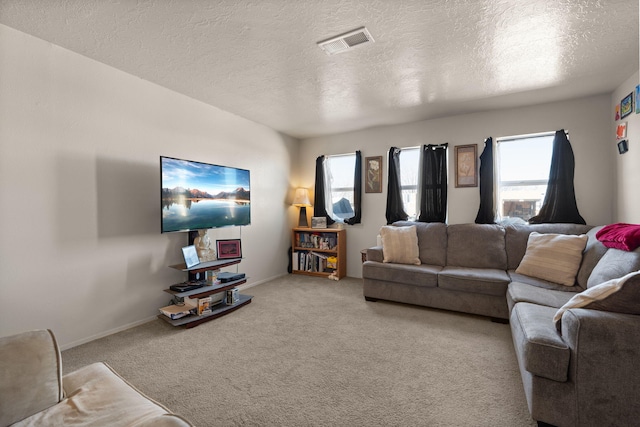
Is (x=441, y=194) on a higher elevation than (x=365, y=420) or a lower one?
higher

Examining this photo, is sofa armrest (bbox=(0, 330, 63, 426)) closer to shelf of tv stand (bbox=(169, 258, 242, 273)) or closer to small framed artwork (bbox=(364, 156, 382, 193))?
shelf of tv stand (bbox=(169, 258, 242, 273))

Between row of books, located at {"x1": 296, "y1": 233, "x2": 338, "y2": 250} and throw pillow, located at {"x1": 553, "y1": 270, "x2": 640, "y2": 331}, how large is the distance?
132 inches

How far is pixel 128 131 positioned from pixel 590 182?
5.11 meters

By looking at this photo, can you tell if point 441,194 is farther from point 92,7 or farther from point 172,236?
point 92,7

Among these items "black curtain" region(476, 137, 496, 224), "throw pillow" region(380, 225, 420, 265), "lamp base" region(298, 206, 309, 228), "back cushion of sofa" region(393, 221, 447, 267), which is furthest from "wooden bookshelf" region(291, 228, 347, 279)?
"black curtain" region(476, 137, 496, 224)

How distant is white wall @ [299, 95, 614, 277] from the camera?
3250 millimetres

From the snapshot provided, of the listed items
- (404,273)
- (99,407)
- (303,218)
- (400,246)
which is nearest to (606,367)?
(404,273)

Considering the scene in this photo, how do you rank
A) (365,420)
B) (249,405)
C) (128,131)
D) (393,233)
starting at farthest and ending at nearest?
(393,233) → (128,131) → (249,405) → (365,420)

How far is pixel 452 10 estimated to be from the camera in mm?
1849

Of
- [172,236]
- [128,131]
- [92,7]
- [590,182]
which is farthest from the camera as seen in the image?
[590,182]

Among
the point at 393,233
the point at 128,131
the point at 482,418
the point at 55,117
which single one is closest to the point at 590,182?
the point at 393,233

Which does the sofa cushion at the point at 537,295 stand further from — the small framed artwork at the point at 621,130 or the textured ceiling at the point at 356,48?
the textured ceiling at the point at 356,48

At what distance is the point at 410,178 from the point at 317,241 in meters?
1.83

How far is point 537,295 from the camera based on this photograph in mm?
2242
